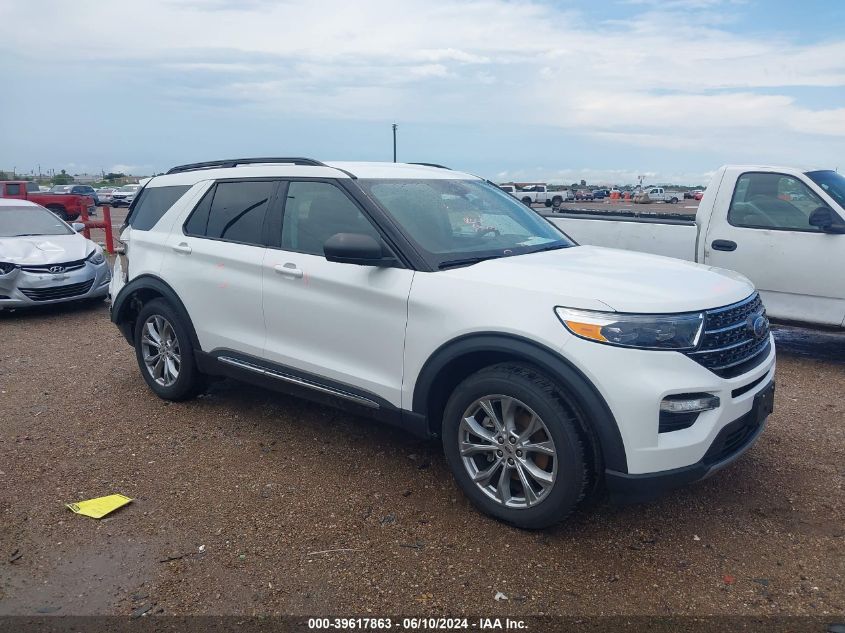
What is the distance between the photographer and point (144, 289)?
18.2ft

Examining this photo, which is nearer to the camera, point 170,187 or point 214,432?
point 214,432

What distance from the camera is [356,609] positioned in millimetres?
3010

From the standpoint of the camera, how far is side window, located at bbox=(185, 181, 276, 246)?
4.81m

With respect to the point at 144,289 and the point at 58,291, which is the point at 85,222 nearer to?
the point at 58,291

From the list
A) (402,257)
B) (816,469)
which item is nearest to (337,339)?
(402,257)

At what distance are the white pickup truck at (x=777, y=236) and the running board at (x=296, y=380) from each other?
4.48m

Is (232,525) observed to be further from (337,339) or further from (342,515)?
(337,339)

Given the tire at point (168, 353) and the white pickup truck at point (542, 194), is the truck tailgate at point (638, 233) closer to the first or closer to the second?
the tire at point (168, 353)

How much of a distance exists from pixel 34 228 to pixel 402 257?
789 centimetres

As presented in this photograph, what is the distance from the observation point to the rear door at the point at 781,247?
657cm

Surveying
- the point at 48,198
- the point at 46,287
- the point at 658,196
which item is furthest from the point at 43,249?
the point at 658,196

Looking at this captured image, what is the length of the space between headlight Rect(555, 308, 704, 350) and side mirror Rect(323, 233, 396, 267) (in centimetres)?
117

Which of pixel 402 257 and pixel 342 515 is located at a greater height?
pixel 402 257

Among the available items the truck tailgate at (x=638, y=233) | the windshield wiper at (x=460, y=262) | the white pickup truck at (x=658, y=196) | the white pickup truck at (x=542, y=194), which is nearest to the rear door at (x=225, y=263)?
the windshield wiper at (x=460, y=262)
